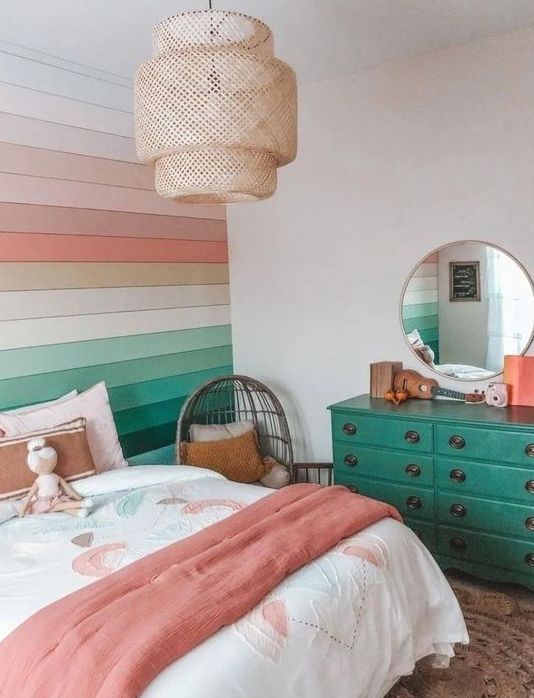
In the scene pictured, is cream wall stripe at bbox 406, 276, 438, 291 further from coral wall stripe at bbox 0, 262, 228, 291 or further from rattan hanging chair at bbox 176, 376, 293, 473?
coral wall stripe at bbox 0, 262, 228, 291

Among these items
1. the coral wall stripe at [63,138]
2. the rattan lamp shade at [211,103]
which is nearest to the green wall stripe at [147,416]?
the coral wall stripe at [63,138]

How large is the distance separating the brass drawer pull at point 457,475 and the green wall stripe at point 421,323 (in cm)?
78

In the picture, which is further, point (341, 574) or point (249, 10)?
point (249, 10)

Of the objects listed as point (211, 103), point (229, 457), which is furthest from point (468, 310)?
point (211, 103)

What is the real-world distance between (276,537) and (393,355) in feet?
5.51

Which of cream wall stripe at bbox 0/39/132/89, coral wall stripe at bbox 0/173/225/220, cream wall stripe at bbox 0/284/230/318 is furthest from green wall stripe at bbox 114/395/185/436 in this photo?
cream wall stripe at bbox 0/39/132/89

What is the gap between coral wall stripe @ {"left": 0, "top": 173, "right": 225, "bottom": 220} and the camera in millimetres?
2908

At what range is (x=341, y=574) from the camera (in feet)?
6.09

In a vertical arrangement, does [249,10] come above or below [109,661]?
above

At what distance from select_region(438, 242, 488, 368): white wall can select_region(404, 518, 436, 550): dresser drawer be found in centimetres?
81

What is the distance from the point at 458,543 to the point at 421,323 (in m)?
1.09

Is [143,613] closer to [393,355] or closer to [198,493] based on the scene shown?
[198,493]

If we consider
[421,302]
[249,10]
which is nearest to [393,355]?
[421,302]

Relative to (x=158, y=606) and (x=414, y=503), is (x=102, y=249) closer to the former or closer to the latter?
(x=414, y=503)
